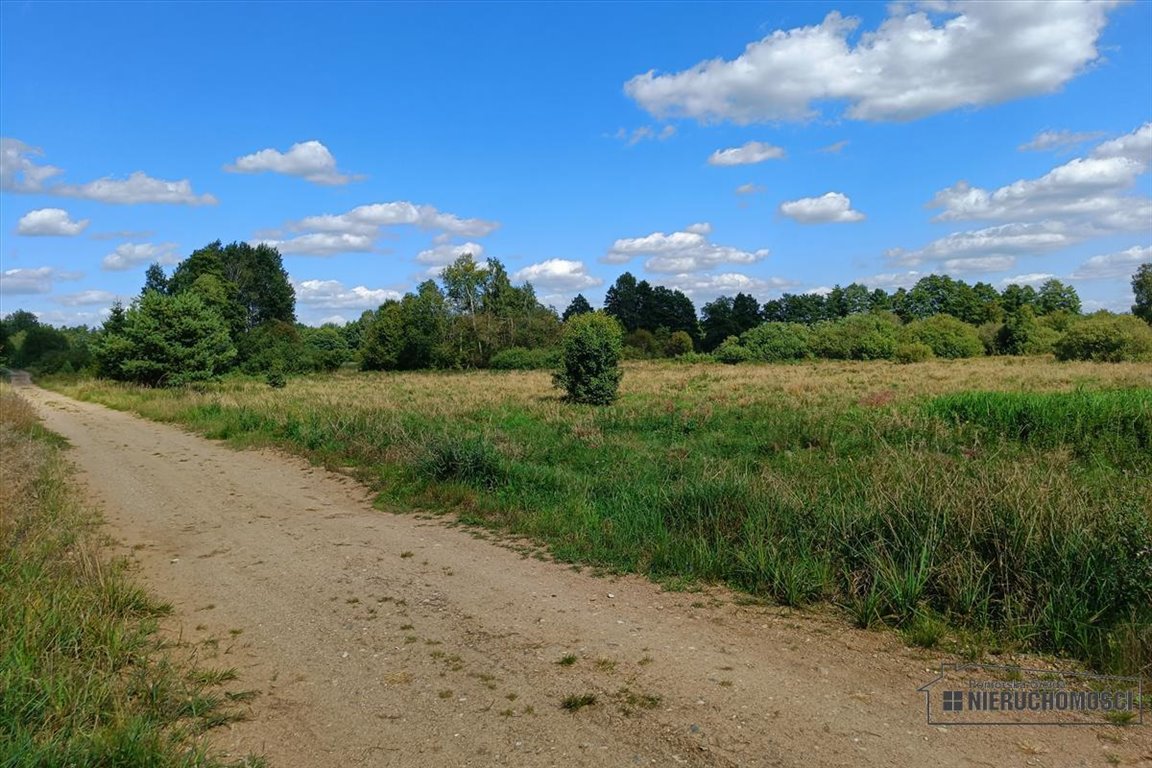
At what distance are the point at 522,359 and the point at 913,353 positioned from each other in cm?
3759

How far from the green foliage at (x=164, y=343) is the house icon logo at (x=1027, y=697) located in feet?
121

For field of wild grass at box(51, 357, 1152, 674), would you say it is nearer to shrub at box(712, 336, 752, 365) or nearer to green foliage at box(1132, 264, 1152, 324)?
shrub at box(712, 336, 752, 365)

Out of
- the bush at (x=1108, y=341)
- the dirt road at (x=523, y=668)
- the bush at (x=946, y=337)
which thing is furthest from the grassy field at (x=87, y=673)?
the bush at (x=946, y=337)

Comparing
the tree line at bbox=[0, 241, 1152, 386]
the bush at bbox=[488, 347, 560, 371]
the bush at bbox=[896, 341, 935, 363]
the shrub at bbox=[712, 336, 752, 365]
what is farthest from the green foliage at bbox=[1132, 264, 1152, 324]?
the bush at bbox=[488, 347, 560, 371]

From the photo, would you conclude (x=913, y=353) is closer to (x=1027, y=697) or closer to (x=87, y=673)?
(x=1027, y=697)

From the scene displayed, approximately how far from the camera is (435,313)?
77438mm

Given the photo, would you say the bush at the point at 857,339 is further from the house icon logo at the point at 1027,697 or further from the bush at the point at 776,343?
the house icon logo at the point at 1027,697

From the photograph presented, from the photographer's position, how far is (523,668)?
4938 mm

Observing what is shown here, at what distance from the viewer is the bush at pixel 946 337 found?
227 feet

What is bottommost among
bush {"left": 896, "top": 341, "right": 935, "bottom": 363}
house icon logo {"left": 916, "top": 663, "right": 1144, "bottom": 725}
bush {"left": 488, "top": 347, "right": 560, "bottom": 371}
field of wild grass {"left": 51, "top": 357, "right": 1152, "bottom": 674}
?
house icon logo {"left": 916, "top": 663, "right": 1144, "bottom": 725}

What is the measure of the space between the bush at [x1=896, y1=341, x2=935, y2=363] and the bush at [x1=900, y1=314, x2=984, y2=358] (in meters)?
5.80

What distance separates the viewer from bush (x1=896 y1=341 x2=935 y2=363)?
62531 millimetres

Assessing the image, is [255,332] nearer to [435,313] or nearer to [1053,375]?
[435,313]

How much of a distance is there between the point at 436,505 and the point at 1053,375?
114 ft
